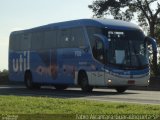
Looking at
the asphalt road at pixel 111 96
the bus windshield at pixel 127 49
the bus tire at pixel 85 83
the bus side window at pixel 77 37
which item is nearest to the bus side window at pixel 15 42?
the bus side window at pixel 77 37

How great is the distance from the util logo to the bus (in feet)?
8.19

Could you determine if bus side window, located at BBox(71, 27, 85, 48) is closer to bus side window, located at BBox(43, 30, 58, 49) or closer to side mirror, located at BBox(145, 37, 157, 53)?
bus side window, located at BBox(43, 30, 58, 49)

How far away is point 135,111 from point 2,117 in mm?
3583

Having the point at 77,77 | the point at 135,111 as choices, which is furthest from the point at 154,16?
the point at 135,111

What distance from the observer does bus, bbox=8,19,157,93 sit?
29688 millimetres

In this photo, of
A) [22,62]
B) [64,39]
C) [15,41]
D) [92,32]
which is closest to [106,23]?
[92,32]

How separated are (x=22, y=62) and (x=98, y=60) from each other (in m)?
9.64

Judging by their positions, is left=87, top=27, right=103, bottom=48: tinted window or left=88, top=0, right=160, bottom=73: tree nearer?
left=87, top=27, right=103, bottom=48: tinted window

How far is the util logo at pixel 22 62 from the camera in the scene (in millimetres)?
37750

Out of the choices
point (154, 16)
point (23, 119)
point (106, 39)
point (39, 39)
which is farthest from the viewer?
point (154, 16)

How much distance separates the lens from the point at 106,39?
95.9ft

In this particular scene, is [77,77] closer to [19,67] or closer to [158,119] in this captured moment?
Result: [19,67]

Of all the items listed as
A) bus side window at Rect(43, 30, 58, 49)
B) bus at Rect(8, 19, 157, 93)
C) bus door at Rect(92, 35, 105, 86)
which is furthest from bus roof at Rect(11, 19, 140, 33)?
bus side window at Rect(43, 30, 58, 49)

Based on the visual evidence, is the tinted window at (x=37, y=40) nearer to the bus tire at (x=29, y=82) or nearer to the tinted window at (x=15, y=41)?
the bus tire at (x=29, y=82)
